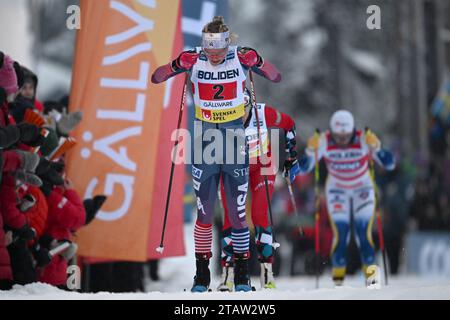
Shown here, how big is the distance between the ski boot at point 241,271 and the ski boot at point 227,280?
215 millimetres

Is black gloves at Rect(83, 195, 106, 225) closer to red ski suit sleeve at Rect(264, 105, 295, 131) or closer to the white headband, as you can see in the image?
red ski suit sleeve at Rect(264, 105, 295, 131)

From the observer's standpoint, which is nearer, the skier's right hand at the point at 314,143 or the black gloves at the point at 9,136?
Result: the black gloves at the point at 9,136

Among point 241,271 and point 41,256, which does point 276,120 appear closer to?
point 241,271

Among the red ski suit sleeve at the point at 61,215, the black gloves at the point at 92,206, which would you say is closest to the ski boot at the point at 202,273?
the red ski suit sleeve at the point at 61,215

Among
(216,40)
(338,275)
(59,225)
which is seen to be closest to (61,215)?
(59,225)

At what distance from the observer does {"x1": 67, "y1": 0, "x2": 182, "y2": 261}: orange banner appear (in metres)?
11.3

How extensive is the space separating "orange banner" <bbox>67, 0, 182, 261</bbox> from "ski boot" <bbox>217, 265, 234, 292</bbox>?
2.30 m

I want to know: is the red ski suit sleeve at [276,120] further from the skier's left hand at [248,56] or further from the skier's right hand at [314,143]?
the skier's right hand at [314,143]

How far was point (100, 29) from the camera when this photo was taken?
1129 cm

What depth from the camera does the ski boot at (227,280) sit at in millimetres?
8922
